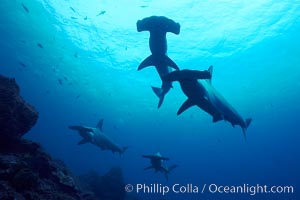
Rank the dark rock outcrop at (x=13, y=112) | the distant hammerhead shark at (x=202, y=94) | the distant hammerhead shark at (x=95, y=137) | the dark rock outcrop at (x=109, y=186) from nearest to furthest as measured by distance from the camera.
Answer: the distant hammerhead shark at (x=202, y=94), the dark rock outcrop at (x=13, y=112), the distant hammerhead shark at (x=95, y=137), the dark rock outcrop at (x=109, y=186)

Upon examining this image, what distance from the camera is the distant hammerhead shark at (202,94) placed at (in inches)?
213

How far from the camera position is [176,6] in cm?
2172

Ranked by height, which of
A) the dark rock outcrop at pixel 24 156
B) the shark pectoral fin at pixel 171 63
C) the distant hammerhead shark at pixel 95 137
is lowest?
the dark rock outcrop at pixel 24 156

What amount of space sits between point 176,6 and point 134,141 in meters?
89.5

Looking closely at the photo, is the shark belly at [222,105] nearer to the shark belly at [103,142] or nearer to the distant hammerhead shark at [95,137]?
the distant hammerhead shark at [95,137]

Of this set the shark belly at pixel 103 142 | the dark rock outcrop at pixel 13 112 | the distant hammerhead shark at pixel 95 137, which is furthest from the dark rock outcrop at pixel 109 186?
the dark rock outcrop at pixel 13 112

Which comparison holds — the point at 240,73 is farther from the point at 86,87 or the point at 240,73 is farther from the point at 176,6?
the point at 86,87

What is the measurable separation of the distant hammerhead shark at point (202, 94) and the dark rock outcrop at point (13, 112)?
3.48 m

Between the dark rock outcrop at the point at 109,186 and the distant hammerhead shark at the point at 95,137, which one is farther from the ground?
the distant hammerhead shark at the point at 95,137

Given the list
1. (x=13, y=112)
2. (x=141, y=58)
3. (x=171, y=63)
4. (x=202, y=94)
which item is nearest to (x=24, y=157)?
(x=13, y=112)

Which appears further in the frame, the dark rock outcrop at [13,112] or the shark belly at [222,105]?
the shark belly at [222,105]

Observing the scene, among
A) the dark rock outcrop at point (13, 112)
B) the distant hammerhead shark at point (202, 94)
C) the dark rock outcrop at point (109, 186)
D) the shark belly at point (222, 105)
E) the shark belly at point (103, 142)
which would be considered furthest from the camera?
the dark rock outcrop at point (109, 186)

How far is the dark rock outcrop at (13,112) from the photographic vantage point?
5730 millimetres

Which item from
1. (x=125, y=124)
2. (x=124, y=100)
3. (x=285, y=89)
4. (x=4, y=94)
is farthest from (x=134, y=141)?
(x=4, y=94)
